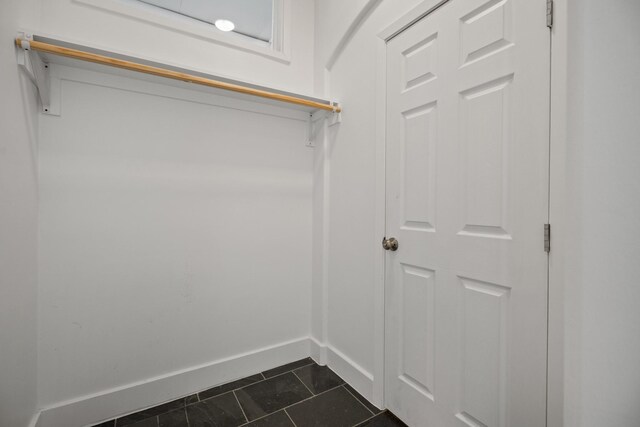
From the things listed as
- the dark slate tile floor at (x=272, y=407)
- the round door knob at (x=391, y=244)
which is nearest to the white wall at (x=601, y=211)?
the round door knob at (x=391, y=244)

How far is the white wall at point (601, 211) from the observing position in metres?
0.83

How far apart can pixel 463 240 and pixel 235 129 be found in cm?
154

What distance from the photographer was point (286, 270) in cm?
208

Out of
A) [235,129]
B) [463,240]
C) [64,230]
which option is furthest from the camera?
[235,129]

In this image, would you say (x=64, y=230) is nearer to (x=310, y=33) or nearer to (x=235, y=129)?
(x=235, y=129)

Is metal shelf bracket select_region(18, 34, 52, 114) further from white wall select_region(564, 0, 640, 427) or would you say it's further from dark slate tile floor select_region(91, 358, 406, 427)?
white wall select_region(564, 0, 640, 427)

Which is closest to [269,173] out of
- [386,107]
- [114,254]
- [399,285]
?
[386,107]

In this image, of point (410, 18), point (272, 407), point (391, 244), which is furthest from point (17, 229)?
point (410, 18)

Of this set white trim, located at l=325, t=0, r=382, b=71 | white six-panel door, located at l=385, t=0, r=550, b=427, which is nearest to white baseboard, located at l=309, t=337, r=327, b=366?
white six-panel door, located at l=385, t=0, r=550, b=427

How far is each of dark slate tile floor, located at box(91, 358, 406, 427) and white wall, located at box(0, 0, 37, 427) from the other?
1.80 feet

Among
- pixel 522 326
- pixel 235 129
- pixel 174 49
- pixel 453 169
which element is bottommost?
pixel 522 326

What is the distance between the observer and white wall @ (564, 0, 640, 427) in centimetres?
83

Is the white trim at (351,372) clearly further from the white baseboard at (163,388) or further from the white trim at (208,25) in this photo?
the white trim at (208,25)

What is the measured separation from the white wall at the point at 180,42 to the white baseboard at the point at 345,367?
1.87 metres
